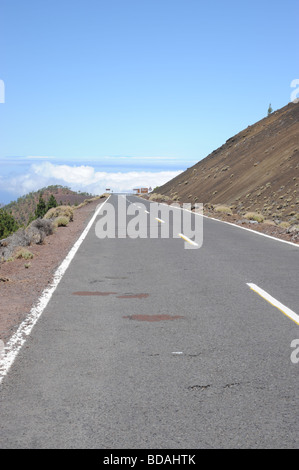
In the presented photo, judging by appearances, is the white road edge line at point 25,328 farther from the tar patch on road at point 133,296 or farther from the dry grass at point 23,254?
the dry grass at point 23,254

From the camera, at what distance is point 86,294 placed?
27.4ft

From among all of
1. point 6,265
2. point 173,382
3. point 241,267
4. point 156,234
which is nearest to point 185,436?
point 173,382

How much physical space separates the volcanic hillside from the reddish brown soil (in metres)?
21.5

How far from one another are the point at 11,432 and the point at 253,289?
18.9ft

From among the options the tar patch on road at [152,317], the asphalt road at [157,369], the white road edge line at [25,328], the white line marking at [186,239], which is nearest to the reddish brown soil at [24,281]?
the white road edge line at [25,328]

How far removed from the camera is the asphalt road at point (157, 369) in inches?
144

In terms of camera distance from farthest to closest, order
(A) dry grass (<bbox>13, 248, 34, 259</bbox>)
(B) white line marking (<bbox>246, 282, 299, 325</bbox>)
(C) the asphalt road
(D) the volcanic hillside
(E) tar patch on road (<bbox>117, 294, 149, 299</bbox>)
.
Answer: (D) the volcanic hillside < (A) dry grass (<bbox>13, 248, 34, 259</bbox>) < (E) tar patch on road (<bbox>117, 294, 149, 299</bbox>) < (B) white line marking (<bbox>246, 282, 299, 325</bbox>) < (C) the asphalt road

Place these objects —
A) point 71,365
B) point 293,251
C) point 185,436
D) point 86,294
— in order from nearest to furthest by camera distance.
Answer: point 185,436
point 71,365
point 86,294
point 293,251

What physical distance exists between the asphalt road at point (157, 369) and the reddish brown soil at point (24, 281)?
0.40 metres

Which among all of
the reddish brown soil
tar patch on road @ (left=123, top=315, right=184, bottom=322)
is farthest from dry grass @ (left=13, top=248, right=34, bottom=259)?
tar patch on road @ (left=123, top=315, right=184, bottom=322)

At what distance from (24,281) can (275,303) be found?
15.8 ft

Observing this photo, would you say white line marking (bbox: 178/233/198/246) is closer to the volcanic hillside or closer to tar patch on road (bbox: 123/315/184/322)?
tar patch on road (bbox: 123/315/184/322)

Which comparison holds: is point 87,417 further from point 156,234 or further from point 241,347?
point 156,234

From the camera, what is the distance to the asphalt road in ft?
12.0
